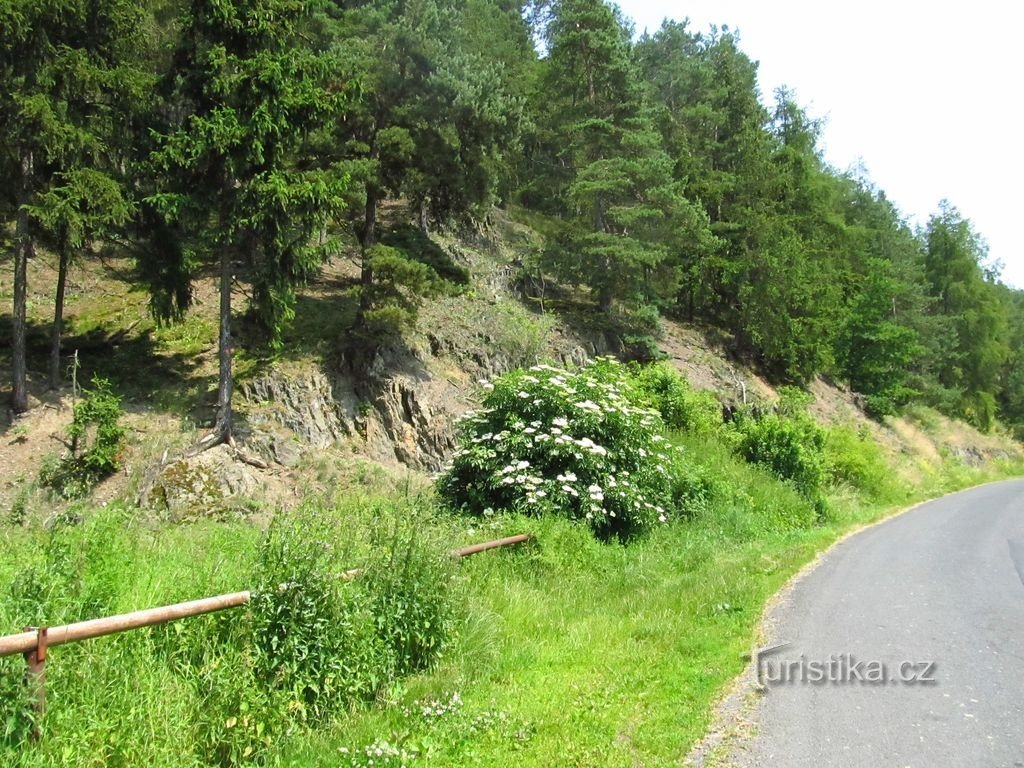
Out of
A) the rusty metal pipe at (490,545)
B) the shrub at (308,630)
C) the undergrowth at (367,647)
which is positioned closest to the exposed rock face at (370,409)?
the undergrowth at (367,647)

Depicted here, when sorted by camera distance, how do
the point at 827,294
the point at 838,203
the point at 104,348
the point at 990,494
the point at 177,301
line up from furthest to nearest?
the point at 838,203 → the point at 827,294 → the point at 990,494 → the point at 104,348 → the point at 177,301

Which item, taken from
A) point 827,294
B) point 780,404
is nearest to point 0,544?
point 780,404

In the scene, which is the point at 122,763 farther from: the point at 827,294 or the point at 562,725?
the point at 827,294

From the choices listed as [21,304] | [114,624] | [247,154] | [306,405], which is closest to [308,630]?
[114,624]

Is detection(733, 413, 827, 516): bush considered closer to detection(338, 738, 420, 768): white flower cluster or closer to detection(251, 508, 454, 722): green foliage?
detection(251, 508, 454, 722): green foliage

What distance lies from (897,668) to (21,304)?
60.9 feet

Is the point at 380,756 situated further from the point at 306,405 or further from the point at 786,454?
the point at 786,454

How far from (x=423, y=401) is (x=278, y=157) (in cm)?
694

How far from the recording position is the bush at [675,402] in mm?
18844

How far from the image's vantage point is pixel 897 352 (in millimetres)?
39094

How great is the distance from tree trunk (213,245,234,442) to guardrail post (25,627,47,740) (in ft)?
39.5

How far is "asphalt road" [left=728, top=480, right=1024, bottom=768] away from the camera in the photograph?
4.49m

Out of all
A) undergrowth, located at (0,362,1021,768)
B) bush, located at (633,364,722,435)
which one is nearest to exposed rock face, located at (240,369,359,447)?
bush, located at (633,364,722,435)

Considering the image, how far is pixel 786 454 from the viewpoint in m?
18.6
